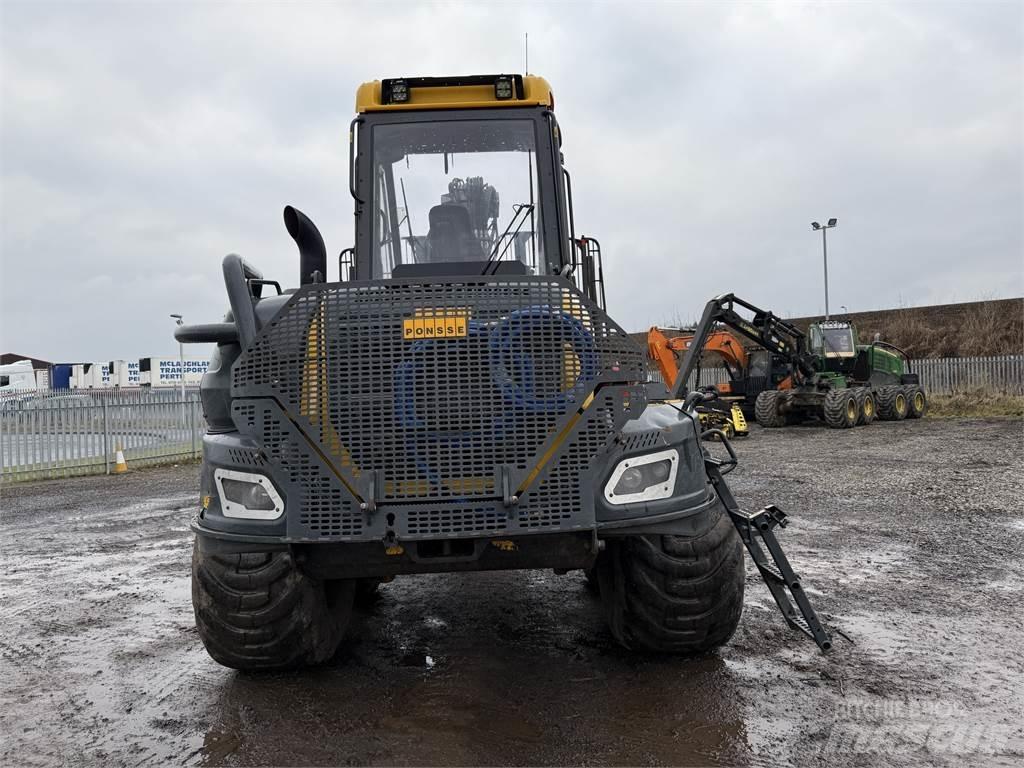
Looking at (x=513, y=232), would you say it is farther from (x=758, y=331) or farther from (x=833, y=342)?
(x=833, y=342)

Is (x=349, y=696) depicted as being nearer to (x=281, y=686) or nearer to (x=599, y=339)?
(x=281, y=686)

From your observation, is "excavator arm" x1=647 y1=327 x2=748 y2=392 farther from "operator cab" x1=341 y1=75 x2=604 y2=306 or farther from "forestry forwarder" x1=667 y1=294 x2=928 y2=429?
"operator cab" x1=341 y1=75 x2=604 y2=306

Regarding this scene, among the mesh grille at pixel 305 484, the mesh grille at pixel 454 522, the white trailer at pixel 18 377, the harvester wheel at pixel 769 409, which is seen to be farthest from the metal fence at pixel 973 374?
the white trailer at pixel 18 377

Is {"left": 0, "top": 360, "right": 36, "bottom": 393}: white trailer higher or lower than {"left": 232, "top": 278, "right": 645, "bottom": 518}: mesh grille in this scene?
higher

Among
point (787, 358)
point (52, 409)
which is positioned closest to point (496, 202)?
point (52, 409)

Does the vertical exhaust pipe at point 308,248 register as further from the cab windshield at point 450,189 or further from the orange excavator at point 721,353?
the orange excavator at point 721,353

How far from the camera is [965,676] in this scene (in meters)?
3.87

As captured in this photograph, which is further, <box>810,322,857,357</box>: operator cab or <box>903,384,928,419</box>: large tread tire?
<box>903,384,928,419</box>: large tread tire

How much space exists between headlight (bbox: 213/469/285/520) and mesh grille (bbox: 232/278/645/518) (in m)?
0.13

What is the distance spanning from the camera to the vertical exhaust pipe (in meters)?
4.52

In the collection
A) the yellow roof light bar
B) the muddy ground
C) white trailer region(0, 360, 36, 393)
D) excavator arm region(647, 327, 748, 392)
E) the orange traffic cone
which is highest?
the yellow roof light bar

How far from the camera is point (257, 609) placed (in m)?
3.59

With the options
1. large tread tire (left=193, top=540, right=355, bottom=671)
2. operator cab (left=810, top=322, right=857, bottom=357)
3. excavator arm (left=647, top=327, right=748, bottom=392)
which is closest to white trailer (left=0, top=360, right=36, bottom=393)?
excavator arm (left=647, top=327, right=748, bottom=392)

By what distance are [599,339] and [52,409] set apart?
14225 millimetres
